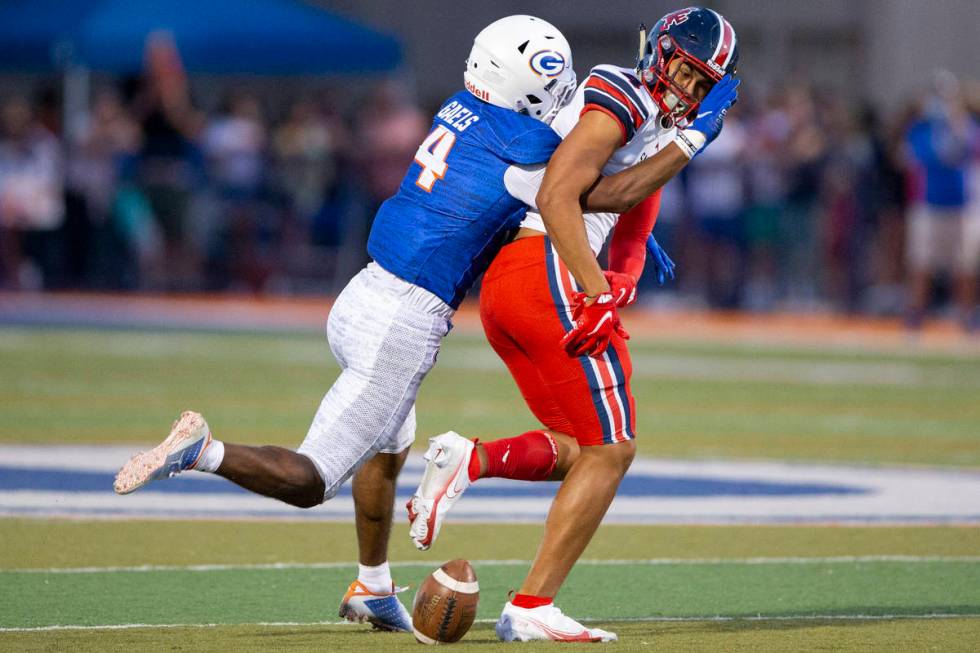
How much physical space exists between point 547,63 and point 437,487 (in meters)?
1.36

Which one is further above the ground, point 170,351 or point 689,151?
point 689,151

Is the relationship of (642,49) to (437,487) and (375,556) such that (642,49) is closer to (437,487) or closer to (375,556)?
(437,487)

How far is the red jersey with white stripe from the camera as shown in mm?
5645

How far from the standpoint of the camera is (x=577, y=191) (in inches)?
218

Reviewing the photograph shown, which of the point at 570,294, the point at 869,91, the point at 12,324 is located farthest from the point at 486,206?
the point at 869,91

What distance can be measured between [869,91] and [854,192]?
7.16m

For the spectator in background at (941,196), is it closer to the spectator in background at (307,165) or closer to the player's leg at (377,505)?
the spectator in background at (307,165)

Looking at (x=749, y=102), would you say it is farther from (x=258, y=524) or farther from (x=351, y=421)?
(x=351, y=421)

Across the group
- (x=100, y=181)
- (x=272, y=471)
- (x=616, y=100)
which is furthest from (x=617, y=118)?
(x=100, y=181)

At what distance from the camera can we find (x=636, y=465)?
33.3ft

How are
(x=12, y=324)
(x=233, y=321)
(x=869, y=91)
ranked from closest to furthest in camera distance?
1. (x=12, y=324)
2. (x=233, y=321)
3. (x=869, y=91)

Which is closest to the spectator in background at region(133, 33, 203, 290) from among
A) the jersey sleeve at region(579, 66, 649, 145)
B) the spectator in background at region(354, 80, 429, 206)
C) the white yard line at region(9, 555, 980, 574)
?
the spectator in background at region(354, 80, 429, 206)

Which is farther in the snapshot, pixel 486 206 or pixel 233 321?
pixel 233 321

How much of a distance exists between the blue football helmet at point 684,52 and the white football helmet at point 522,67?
26 centimetres
